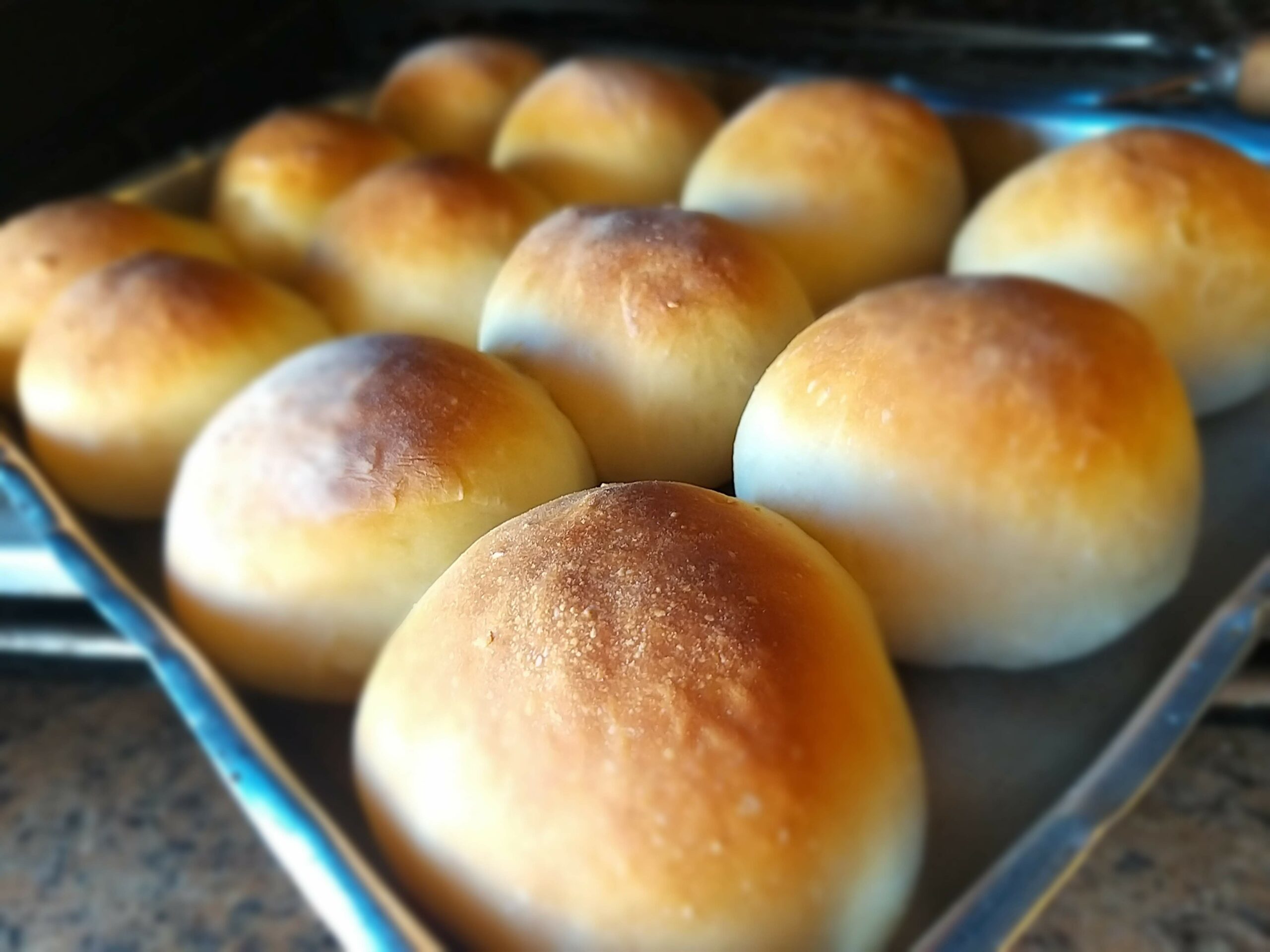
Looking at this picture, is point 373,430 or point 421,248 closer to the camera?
point 373,430

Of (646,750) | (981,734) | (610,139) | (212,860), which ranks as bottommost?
(212,860)

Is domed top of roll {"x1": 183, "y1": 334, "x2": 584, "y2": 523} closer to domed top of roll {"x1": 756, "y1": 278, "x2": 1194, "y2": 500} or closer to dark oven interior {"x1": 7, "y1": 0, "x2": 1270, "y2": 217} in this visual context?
domed top of roll {"x1": 756, "y1": 278, "x2": 1194, "y2": 500}

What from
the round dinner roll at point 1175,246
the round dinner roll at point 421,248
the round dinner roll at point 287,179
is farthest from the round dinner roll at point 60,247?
the round dinner roll at point 1175,246

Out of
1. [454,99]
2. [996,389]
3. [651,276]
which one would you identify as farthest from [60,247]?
[996,389]

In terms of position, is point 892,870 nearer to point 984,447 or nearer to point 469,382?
point 984,447

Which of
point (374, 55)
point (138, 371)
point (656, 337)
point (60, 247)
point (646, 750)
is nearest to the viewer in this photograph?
point (646, 750)

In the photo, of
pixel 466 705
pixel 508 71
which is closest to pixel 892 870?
pixel 466 705

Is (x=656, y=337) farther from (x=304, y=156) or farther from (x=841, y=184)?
(x=304, y=156)
